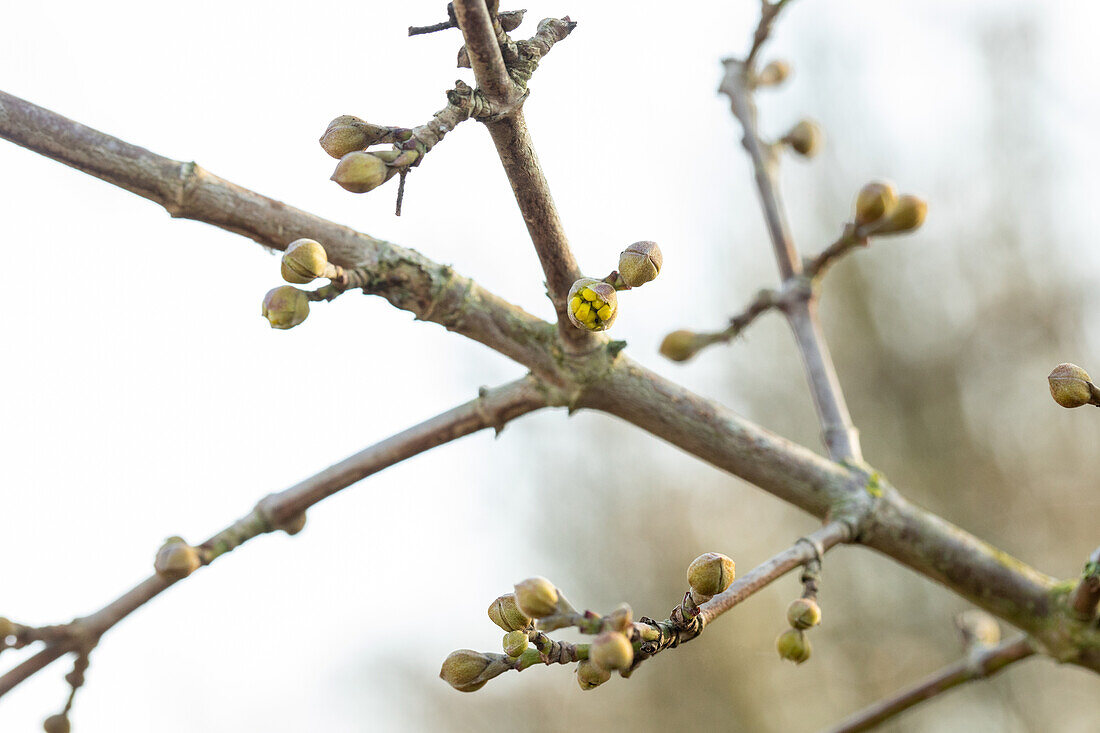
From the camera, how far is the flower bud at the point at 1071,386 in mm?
1034

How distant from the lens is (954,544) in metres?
1.47

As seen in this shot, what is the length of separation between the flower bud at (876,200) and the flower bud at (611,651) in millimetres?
1155

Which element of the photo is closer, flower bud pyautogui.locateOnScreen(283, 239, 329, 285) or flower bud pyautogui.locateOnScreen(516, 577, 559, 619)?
flower bud pyautogui.locateOnScreen(516, 577, 559, 619)

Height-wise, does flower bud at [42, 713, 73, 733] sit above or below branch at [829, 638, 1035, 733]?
below

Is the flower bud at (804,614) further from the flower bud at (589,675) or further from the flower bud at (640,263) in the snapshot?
the flower bud at (640,263)

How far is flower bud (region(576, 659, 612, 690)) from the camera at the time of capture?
2.79 ft

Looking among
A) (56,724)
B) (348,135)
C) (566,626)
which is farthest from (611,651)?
(56,724)

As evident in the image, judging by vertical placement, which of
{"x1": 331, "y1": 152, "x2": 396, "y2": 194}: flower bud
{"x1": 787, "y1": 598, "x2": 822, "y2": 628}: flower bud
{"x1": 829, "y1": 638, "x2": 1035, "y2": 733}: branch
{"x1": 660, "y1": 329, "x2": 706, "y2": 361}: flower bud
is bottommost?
{"x1": 787, "y1": 598, "x2": 822, "y2": 628}: flower bud

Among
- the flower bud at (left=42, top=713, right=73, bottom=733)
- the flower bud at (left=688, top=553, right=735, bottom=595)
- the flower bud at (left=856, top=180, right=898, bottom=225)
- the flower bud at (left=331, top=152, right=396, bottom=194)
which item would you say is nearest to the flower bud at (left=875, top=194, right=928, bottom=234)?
the flower bud at (left=856, top=180, right=898, bottom=225)

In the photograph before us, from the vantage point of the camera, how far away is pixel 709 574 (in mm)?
936

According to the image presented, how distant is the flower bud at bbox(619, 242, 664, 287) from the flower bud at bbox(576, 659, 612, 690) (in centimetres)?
41

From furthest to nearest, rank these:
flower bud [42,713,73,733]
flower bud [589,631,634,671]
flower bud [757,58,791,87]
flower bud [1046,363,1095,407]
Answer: flower bud [757,58,791,87]
flower bud [42,713,73,733]
flower bud [1046,363,1095,407]
flower bud [589,631,634,671]

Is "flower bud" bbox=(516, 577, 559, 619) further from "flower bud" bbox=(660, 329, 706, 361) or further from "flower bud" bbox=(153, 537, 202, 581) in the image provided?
"flower bud" bbox=(660, 329, 706, 361)

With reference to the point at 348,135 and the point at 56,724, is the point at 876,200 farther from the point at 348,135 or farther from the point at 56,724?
the point at 56,724
